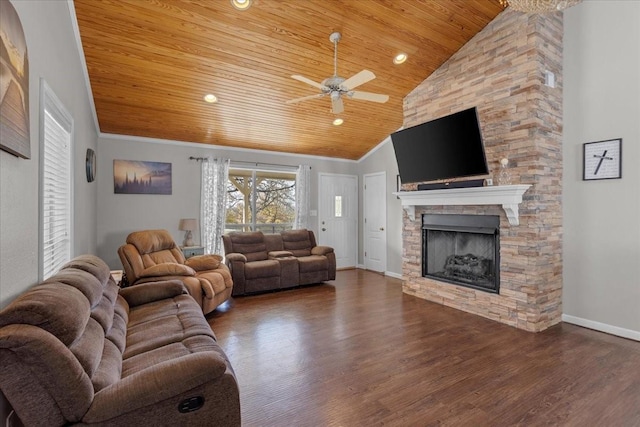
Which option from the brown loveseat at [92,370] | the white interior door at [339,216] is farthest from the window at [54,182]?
the white interior door at [339,216]

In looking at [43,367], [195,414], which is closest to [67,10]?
[43,367]

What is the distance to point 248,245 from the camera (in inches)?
211

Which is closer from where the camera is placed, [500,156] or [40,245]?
[40,245]

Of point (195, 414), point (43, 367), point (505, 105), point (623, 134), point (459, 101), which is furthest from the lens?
point (459, 101)

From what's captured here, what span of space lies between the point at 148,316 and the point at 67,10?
2601 millimetres

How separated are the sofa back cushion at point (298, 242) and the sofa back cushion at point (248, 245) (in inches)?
17.3

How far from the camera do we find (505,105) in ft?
11.8

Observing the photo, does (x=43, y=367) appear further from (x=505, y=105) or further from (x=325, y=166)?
(x=325, y=166)

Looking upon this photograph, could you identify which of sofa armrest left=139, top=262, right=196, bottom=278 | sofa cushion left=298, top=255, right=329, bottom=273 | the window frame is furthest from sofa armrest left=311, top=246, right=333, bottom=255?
the window frame

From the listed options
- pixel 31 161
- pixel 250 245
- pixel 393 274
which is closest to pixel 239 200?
pixel 250 245

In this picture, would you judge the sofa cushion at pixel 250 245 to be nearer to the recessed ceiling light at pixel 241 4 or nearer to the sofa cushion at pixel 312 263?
the sofa cushion at pixel 312 263

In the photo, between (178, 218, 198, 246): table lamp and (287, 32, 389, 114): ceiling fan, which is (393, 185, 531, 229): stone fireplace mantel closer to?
(287, 32, 389, 114): ceiling fan

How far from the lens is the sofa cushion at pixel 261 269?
188 inches

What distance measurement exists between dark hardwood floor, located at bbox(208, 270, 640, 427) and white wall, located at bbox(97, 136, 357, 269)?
2204 millimetres
